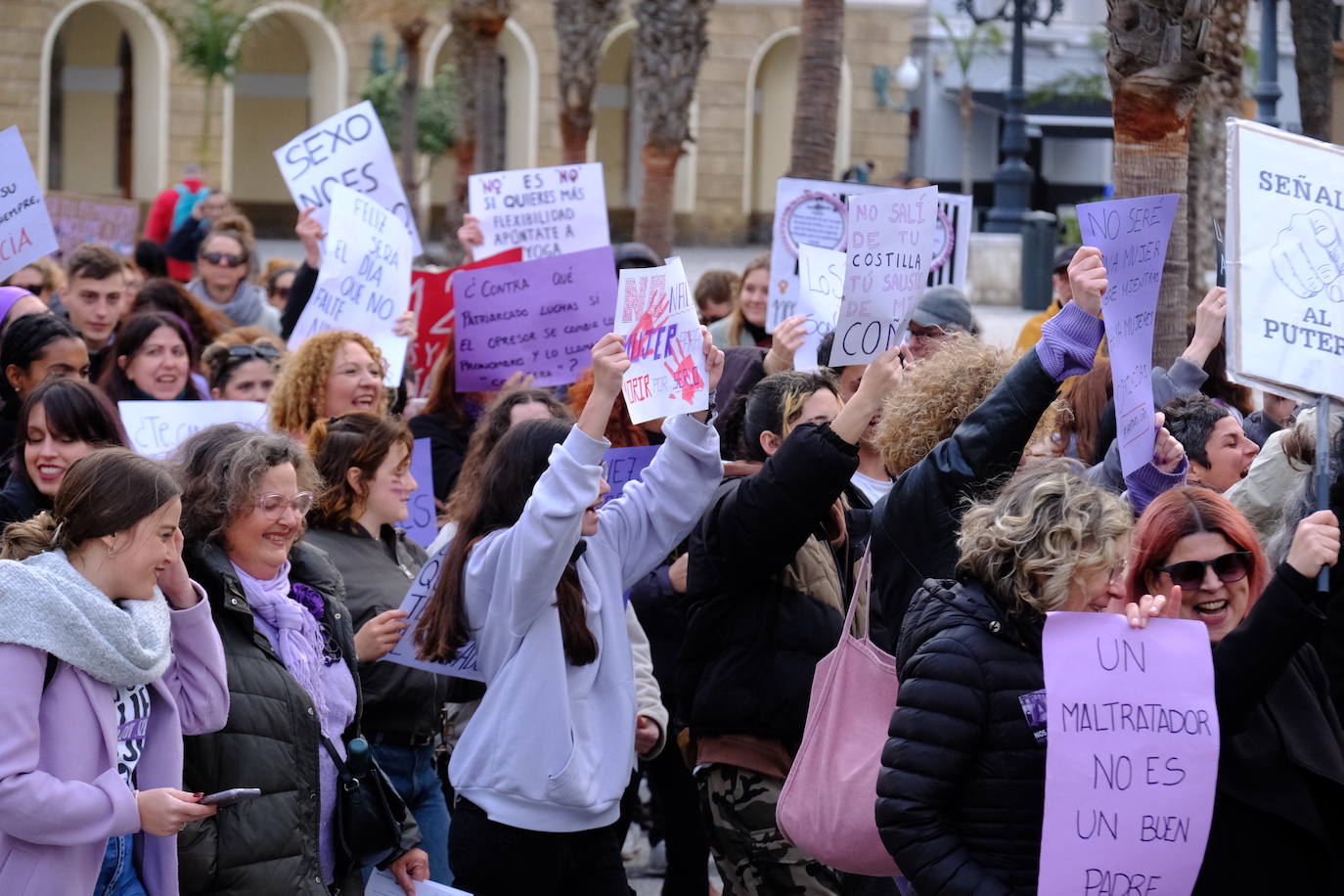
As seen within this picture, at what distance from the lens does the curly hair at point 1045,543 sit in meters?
3.22

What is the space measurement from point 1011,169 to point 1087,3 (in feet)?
60.2

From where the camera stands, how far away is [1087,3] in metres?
38.1

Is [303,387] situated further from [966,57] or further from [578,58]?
[966,57]

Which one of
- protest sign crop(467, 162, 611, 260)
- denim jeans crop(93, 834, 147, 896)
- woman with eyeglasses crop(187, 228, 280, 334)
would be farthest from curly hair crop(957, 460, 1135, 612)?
woman with eyeglasses crop(187, 228, 280, 334)

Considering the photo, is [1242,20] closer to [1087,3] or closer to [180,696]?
[180,696]

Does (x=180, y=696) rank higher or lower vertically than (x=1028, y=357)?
lower

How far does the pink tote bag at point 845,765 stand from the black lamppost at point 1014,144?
674 inches

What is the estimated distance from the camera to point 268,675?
3.79 m

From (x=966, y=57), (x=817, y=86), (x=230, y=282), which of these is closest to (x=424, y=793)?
(x=230, y=282)

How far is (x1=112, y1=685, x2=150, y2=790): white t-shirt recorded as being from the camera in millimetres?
3426

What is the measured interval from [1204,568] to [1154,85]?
333 cm

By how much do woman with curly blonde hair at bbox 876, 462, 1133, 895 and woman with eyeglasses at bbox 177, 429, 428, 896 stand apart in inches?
50.3

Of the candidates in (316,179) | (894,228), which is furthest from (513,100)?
(894,228)

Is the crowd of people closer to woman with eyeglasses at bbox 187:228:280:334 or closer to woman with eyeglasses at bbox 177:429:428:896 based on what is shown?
woman with eyeglasses at bbox 177:429:428:896
